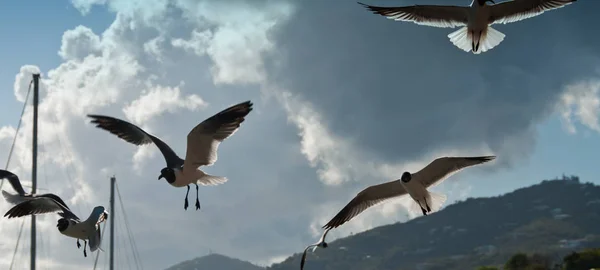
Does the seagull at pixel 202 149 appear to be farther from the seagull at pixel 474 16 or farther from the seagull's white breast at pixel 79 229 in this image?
the seagull at pixel 474 16

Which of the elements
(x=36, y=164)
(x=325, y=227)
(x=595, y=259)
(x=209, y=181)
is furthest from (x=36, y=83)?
(x=595, y=259)

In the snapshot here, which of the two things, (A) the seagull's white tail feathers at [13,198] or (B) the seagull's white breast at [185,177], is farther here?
(A) the seagull's white tail feathers at [13,198]

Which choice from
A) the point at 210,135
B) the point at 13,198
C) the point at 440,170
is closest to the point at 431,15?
the point at 440,170

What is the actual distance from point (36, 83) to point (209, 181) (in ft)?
77.5

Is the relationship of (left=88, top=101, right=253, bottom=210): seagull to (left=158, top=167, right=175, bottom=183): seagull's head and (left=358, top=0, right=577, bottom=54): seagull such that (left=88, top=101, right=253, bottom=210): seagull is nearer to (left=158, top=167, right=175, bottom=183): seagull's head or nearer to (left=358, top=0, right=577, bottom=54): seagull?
(left=158, top=167, right=175, bottom=183): seagull's head

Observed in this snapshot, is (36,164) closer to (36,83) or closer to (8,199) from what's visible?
(36,83)

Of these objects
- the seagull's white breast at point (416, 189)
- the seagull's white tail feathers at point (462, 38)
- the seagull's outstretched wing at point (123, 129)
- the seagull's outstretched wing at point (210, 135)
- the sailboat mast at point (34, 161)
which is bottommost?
the seagull's white breast at point (416, 189)

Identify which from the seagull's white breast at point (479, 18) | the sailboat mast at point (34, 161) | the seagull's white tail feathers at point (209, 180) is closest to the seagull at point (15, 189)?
the seagull's white tail feathers at point (209, 180)

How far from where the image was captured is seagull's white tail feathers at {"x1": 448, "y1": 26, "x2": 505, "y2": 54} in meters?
18.1

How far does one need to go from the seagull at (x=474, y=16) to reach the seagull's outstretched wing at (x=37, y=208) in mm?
6934

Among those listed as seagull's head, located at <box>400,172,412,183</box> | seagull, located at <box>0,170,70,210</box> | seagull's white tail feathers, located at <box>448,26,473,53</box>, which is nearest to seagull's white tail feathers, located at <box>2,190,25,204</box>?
seagull, located at <box>0,170,70,210</box>

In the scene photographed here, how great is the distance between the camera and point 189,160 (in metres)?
16.4

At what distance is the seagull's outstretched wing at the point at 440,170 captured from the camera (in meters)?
15.6

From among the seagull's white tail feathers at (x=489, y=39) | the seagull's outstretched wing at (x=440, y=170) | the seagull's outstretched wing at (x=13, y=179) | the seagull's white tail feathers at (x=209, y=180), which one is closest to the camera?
the seagull's outstretched wing at (x=440, y=170)
